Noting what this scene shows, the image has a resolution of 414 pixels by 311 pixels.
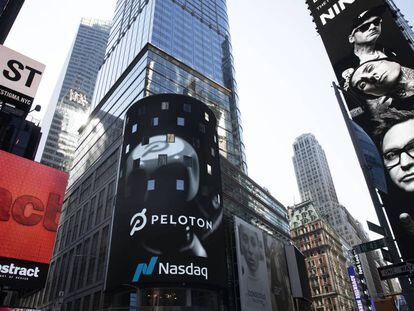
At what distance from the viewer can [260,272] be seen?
52.5 m

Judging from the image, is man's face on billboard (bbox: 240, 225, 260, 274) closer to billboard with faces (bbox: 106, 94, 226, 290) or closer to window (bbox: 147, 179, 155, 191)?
billboard with faces (bbox: 106, 94, 226, 290)

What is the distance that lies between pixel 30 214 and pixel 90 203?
4277 centimetres

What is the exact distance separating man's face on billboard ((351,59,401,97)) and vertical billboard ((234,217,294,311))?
112ft

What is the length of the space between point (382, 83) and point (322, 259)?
111875mm

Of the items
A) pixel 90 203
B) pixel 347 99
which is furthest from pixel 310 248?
pixel 347 99

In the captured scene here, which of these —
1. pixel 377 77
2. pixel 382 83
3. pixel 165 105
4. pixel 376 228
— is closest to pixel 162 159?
pixel 165 105

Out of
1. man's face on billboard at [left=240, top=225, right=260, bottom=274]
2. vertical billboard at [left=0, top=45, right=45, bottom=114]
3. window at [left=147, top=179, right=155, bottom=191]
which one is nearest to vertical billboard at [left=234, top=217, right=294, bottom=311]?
man's face on billboard at [left=240, top=225, right=260, bottom=274]

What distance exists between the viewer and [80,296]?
160 ft

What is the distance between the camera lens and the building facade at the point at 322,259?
113 meters

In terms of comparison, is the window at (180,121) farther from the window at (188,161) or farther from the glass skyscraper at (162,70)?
the glass skyscraper at (162,70)

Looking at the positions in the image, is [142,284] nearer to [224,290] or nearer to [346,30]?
[224,290]

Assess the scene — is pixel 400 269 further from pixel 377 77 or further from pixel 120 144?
pixel 120 144

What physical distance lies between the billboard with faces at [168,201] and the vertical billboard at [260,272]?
881 cm

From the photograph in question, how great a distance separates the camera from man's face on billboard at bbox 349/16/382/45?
22344 millimetres
